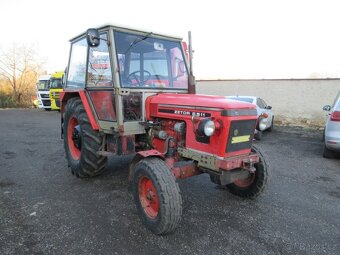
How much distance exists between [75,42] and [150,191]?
123 inches

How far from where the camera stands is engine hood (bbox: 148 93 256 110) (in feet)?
10.4

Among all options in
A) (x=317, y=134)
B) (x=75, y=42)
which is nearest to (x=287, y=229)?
(x=75, y=42)

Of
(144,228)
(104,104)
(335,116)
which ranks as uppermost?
(104,104)

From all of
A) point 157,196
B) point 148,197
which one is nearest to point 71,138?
point 148,197

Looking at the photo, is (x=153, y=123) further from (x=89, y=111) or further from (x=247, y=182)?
(x=247, y=182)

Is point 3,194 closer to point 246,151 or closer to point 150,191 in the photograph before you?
point 150,191

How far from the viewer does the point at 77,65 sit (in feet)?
16.0

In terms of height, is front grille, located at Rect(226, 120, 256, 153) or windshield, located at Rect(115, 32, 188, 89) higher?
windshield, located at Rect(115, 32, 188, 89)

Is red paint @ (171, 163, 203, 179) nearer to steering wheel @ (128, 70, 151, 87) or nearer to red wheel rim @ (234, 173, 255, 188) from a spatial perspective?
red wheel rim @ (234, 173, 255, 188)

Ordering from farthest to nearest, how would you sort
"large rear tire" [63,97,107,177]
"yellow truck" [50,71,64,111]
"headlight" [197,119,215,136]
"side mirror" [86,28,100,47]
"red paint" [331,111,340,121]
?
1. "yellow truck" [50,71,64,111]
2. "red paint" [331,111,340,121]
3. "large rear tire" [63,97,107,177]
4. "side mirror" [86,28,100,47]
5. "headlight" [197,119,215,136]

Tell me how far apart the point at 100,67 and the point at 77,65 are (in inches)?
38.0

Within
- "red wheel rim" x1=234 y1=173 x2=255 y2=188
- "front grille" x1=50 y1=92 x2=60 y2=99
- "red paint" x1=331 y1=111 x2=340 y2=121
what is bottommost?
"red wheel rim" x1=234 y1=173 x2=255 y2=188

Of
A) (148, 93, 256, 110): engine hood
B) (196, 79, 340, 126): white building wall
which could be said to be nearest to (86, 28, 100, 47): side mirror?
(148, 93, 256, 110): engine hood

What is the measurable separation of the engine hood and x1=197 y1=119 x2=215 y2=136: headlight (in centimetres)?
24
